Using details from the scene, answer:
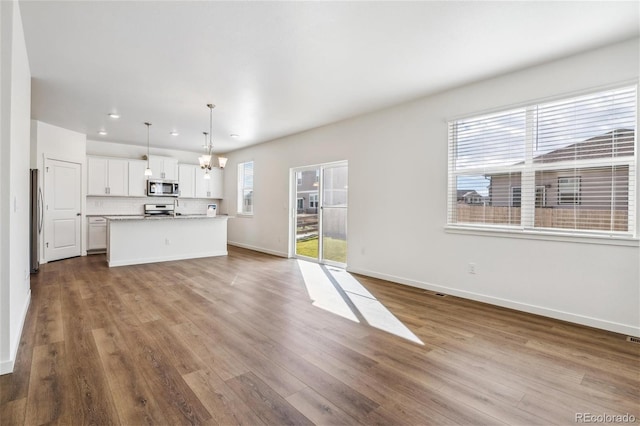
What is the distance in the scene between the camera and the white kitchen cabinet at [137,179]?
25.2 feet

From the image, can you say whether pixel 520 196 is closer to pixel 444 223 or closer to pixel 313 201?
pixel 444 223

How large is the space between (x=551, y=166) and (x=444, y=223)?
1.34 meters

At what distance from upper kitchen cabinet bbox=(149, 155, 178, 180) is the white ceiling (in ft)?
10.4

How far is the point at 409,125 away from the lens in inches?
180

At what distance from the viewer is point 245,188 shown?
27.8 feet

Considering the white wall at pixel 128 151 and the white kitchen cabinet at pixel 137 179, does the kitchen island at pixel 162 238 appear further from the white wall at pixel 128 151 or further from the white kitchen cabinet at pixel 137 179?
the white wall at pixel 128 151

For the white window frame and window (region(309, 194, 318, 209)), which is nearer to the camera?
window (region(309, 194, 318, 209))

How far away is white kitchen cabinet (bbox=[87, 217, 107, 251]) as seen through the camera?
23.2 ft

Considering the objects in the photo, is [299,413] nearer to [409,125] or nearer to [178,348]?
[178,348]

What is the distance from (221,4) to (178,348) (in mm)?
2744

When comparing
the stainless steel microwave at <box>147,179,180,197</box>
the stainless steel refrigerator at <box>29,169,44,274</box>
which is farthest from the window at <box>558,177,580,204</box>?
the stainless steel microwave at <box>147,179,180,197</box>

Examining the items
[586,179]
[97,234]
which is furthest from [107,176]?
[586,179]

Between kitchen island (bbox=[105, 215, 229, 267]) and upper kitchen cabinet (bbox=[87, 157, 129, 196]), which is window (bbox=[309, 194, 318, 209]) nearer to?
kitchen island (bbox=[105, 215, 229, 267])

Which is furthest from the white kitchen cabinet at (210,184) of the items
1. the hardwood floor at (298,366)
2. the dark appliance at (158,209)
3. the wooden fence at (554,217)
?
the wooden fence at (554,217)
